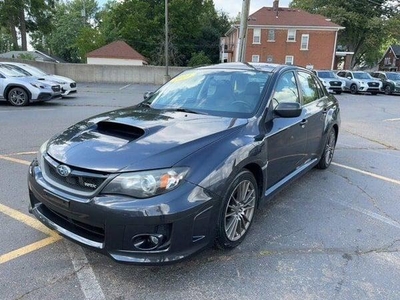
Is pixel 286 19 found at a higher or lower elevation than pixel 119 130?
higher

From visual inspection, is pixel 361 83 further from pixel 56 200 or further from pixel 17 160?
pixel 56 200

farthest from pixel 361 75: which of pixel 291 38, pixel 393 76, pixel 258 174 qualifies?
pixel 258 174

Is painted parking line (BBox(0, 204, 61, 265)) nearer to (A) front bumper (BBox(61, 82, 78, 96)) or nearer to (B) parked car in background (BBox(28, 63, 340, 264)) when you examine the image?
(B) parked car in background (BBox(28, 63, 340, 264))

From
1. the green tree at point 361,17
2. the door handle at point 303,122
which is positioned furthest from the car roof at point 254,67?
the green tree at point 361,17

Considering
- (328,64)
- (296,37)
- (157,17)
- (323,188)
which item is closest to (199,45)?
(157,17)

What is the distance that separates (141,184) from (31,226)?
5.48 feet

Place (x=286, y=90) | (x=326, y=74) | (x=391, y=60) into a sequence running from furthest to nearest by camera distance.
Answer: (x=391, y=60) < (x=326, y=74) < (x=286, y=90)

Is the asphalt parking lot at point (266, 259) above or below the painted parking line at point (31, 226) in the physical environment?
below

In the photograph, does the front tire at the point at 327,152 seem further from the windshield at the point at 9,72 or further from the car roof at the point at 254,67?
the windshield at the point at 9,72

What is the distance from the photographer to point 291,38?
3988cm

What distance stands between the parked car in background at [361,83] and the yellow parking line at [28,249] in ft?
82.1

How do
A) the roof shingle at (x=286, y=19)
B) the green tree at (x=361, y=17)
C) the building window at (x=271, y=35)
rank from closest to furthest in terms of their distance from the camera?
the roof shingle at (x=286, y=19) → the building window at (x=271, y=35) → the green tree at (x=361, y=17)

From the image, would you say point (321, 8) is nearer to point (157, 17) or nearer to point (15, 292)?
point (157, 17)

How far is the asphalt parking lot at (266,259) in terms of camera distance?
2533mm
